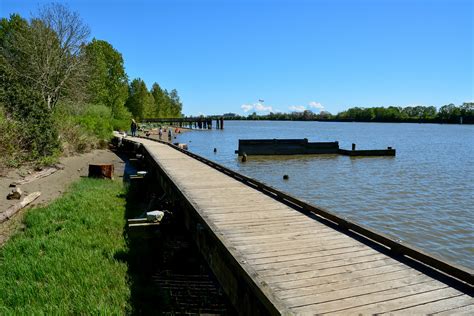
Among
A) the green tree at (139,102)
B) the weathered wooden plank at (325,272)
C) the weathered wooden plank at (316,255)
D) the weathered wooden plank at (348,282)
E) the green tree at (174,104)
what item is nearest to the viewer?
the weathered wooden plank at (348,282)

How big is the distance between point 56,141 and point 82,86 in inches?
530

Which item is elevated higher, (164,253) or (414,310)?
(414,310)

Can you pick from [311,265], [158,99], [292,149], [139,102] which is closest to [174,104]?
[158,99]

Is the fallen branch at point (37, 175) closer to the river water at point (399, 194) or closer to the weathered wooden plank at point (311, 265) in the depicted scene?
the river water at point (399, 194)

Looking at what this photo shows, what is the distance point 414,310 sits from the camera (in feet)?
11.7

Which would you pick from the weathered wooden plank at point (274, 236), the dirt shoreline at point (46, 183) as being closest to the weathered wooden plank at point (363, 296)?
the weathered wooden plank at point (274, 236)

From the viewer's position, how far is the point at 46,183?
14875mm

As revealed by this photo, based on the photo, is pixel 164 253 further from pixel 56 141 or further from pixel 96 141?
pixel 96 141

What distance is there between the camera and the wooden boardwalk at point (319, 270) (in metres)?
3.68

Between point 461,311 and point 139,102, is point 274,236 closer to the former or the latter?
point 461,311

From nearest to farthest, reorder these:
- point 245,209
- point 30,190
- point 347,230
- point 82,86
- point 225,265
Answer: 1. point 225,265
2. point 347,230
3. point 245,209
4. point 30,190
5. point 82,86

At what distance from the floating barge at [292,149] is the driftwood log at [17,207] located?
2579 cm

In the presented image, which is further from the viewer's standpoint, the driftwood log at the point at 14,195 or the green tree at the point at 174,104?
the green tree at the point at 174,104

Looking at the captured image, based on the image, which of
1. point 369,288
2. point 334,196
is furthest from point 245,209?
point 334,196
